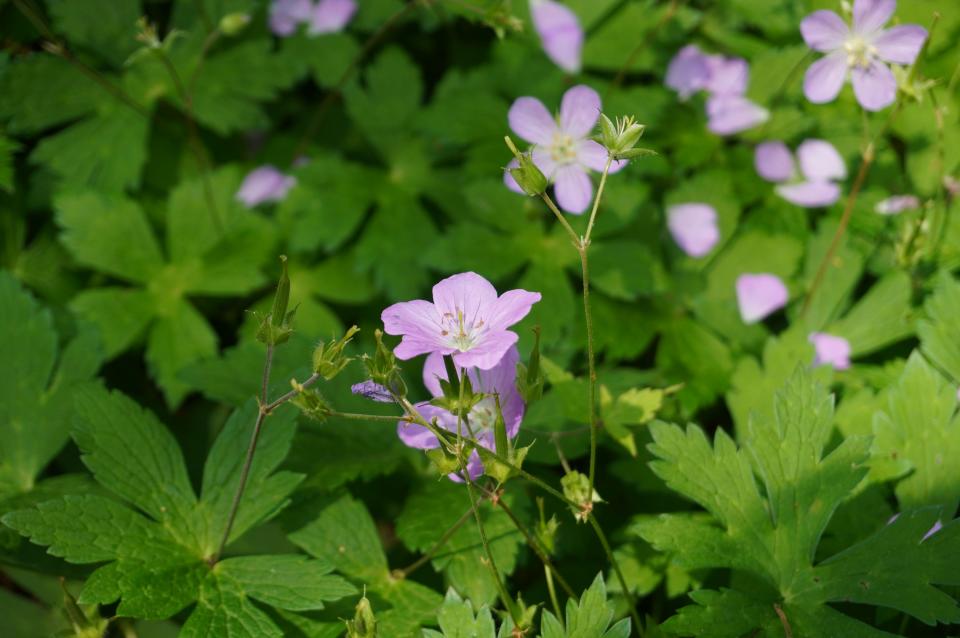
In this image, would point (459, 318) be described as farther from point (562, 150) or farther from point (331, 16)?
point (331, 16)

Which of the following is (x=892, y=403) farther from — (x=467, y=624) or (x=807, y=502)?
(x=467, y=624)

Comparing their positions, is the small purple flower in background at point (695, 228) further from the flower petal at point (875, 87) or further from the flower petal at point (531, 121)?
the flower petal at point (531, 121)

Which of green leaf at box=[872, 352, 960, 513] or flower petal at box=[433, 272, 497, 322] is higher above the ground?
flower petal at box=[433, 272, 497, 322]

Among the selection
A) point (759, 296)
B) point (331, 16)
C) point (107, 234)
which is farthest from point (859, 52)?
point (107, 234)

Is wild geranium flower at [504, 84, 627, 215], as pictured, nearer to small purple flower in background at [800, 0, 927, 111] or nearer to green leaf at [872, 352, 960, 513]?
small purple flower in background at [800, 0, 927, 111]

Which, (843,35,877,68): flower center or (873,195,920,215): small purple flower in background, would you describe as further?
(873,195,920,215): small purple flower in background

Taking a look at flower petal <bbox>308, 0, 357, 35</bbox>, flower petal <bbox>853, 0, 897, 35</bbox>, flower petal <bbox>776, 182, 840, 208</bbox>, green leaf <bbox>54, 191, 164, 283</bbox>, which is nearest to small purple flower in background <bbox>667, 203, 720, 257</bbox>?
flower petal <bbox>776, 182, 840, 208</bbox>

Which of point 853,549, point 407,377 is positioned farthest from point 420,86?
point 853,549
